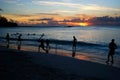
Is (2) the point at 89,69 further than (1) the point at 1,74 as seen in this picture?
Yes

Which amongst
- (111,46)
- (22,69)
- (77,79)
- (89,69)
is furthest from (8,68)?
(111,46)

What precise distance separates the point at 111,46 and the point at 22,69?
8.56 metres

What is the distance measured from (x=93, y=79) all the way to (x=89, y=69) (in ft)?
9.69

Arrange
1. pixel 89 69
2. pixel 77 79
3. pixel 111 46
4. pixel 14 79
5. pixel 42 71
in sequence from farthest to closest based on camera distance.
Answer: pixel 111 46, pixel 89 69, pixel 42 71, pixel 77 79, pixel 14 79

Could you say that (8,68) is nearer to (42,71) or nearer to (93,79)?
(42,71)

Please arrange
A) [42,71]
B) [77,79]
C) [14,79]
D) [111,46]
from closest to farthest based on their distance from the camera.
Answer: [14,79]
[77,79]
[42,71]
[111,46]

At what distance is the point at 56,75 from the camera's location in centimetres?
1251

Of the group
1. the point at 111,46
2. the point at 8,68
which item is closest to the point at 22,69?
the point at 8,68

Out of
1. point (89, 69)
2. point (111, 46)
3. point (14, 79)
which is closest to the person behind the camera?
point (14, 79)

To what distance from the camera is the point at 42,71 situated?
1327cm

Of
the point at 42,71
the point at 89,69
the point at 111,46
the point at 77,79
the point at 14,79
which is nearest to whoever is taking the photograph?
the point at 14,79

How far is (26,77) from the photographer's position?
1156 cm

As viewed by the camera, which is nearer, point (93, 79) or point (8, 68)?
point (93, 79)

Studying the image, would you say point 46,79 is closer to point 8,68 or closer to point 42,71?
point 42,71
